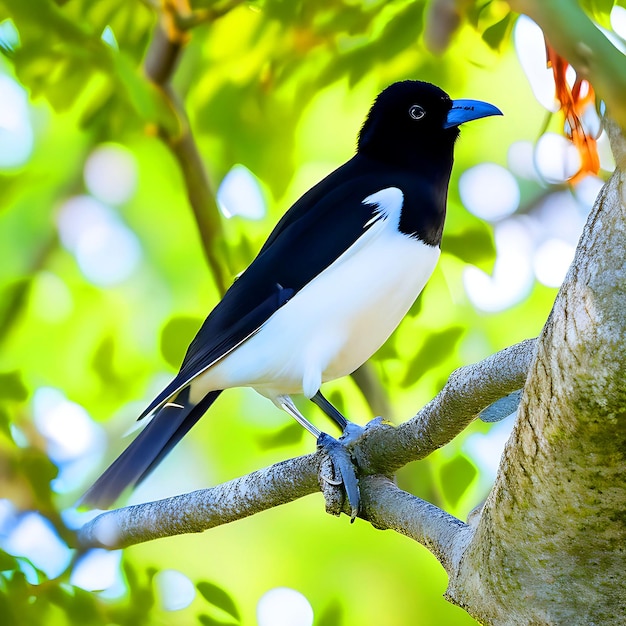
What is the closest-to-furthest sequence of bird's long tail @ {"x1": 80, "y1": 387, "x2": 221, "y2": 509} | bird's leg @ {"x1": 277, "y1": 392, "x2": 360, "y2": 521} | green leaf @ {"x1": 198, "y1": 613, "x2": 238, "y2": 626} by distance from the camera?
bird's leg @ {"x1": 277, "y1": 392, "x2": 360, "y2": 521}, green leaf @ {"x1": 198, "y1": 613, "x2": 238, "y2": 626}, bird's long tail @ {"x1": 80, "y1": 387, "x2": 221, "y2": 509}

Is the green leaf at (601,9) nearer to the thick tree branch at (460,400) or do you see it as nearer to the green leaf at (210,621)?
the thick tree branch at (460,400)

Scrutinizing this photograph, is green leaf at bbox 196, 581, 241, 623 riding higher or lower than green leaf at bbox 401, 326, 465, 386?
lower

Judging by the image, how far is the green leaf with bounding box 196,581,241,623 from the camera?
97.7 inches

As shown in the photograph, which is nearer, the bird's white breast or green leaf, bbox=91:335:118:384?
the bird's white breast

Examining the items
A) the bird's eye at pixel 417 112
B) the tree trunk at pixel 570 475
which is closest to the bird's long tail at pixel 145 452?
the bird's eye at pixel 417 112

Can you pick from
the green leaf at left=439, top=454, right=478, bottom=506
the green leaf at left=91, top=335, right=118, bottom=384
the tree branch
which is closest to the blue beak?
the tree branch

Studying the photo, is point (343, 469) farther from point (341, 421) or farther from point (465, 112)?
point (465, 112)

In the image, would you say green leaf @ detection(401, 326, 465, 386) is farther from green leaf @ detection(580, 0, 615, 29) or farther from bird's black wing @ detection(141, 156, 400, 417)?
green leaf @ detection(580, 0, 615, 29)

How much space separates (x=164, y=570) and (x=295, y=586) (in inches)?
89.6

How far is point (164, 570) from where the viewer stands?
260 cm

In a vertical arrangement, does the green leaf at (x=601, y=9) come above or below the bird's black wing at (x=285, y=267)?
above

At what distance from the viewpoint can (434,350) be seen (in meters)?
3.33

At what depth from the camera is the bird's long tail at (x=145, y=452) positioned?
3.02 metres

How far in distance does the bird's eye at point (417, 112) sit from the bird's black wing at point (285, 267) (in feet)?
1.09
